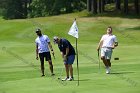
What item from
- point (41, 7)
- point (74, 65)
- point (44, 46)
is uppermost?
point (44, 46)

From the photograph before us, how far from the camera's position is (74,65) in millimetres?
28281

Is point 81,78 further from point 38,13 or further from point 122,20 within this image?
point 38,13

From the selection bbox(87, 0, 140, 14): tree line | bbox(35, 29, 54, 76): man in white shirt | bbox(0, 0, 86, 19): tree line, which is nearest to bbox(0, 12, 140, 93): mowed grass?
bbox(35, 29, 54, 76): man in white shirt

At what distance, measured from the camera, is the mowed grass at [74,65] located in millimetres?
17484

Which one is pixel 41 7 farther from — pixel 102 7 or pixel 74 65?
pixel 74 65

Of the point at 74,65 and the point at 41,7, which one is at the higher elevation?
the point at 41,7

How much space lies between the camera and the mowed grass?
17.5m

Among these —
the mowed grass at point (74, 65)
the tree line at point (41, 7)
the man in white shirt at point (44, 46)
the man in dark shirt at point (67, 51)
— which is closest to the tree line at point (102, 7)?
the mowed grass at point (74, 65)

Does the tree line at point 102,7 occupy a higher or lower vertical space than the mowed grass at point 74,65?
higher

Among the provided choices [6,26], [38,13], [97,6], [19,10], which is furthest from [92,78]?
[19,10]

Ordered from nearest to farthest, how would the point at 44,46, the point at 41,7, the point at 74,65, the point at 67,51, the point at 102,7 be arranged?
1. the point at 67,51
2. the point at 44,46
3. the point at 74,65
4. the point at 102,7
5. the point at 41,7

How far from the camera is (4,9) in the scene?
109938 mm

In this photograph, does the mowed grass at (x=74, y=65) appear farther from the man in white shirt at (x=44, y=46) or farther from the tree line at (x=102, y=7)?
the tree line at (x=102, y=7)

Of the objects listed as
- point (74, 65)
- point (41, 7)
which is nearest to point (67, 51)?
point (74, 65)
